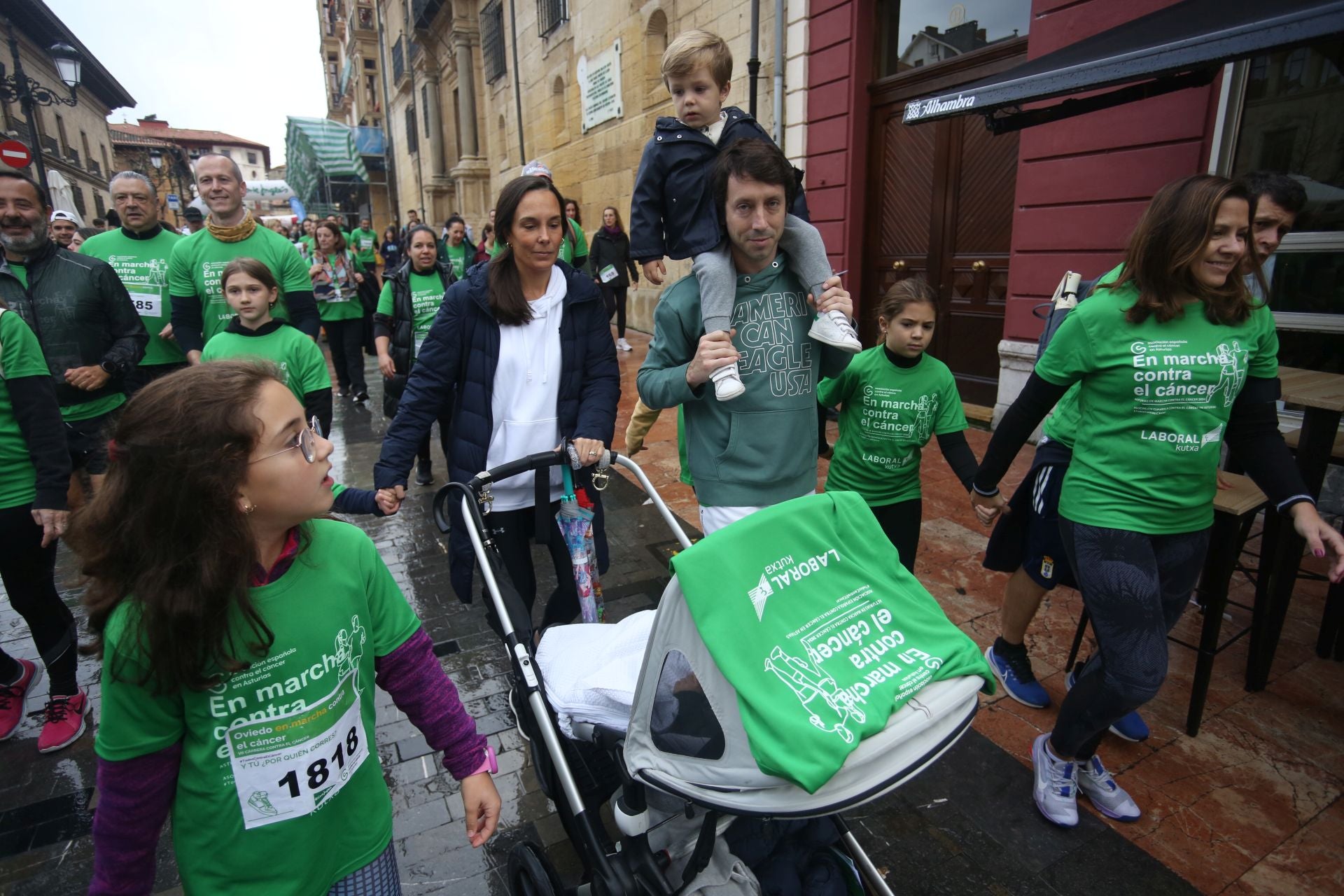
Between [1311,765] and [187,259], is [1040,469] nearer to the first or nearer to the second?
[1311,765]

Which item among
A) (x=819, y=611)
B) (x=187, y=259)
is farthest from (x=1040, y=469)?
(x=187, y=259)

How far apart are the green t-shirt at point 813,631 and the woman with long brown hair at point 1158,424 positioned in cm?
105

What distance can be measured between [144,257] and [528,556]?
3.69 meters

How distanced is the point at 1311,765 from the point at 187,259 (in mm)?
5941

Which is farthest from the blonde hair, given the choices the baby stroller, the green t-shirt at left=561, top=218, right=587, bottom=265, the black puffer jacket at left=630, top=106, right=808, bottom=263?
the green t-shirt at left=561, top=218, right=587, bottom=265

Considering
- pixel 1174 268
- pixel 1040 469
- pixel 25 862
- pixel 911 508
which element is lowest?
pixel 25 862

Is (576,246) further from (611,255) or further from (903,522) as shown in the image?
(903,522)

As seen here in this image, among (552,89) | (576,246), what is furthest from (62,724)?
(552,89)

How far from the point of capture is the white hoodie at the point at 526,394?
110 inches

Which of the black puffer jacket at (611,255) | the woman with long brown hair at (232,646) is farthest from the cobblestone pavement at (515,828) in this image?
the black puffer jacket at (611,255)

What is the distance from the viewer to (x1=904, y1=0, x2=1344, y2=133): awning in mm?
2951

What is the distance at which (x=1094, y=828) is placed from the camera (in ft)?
8.16

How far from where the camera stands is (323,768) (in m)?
1.49

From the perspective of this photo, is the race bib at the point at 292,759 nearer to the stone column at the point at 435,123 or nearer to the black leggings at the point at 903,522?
the black leggings at the point at 903,522
